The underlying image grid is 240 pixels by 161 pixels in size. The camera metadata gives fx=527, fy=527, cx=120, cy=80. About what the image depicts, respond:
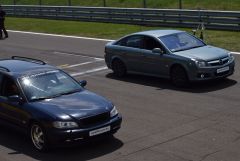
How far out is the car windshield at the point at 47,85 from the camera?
10266mm

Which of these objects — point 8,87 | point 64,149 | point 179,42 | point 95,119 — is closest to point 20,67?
point 8,87

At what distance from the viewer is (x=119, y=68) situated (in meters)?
16.7

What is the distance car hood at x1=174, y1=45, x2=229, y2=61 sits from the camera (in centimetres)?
1432

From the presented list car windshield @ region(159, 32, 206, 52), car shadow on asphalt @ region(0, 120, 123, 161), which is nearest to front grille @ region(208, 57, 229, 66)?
car windshield @ region(159, 32, 206, 52)

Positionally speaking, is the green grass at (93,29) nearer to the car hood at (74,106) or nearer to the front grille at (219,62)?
the front grille at (219,62)

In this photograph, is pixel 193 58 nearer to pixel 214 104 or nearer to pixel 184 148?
pixel 214 104

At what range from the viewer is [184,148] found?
374 inches

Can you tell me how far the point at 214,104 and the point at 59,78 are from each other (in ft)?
12.9

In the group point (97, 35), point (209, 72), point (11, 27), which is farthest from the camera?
point (11, 27)

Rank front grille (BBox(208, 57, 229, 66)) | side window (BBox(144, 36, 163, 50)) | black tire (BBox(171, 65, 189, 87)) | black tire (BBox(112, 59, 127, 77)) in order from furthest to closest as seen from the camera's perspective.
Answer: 1. black tire (BBox(112, 59, 127, 77))
2. side window (BBox(144, 36, 163, 50))
3. black tire (BBox(171, 65, 189, 87))
4. front grille (BBox(208, 57, 229, 66))

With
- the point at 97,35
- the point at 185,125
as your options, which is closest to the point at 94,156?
the point at 185,125

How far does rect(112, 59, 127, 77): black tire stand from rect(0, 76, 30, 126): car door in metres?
6.32

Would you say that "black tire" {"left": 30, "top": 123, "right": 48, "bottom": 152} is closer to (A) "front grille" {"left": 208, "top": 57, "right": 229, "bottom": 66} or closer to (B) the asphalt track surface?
(B) the asphalt track surface

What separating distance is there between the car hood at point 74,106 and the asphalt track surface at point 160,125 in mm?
754
